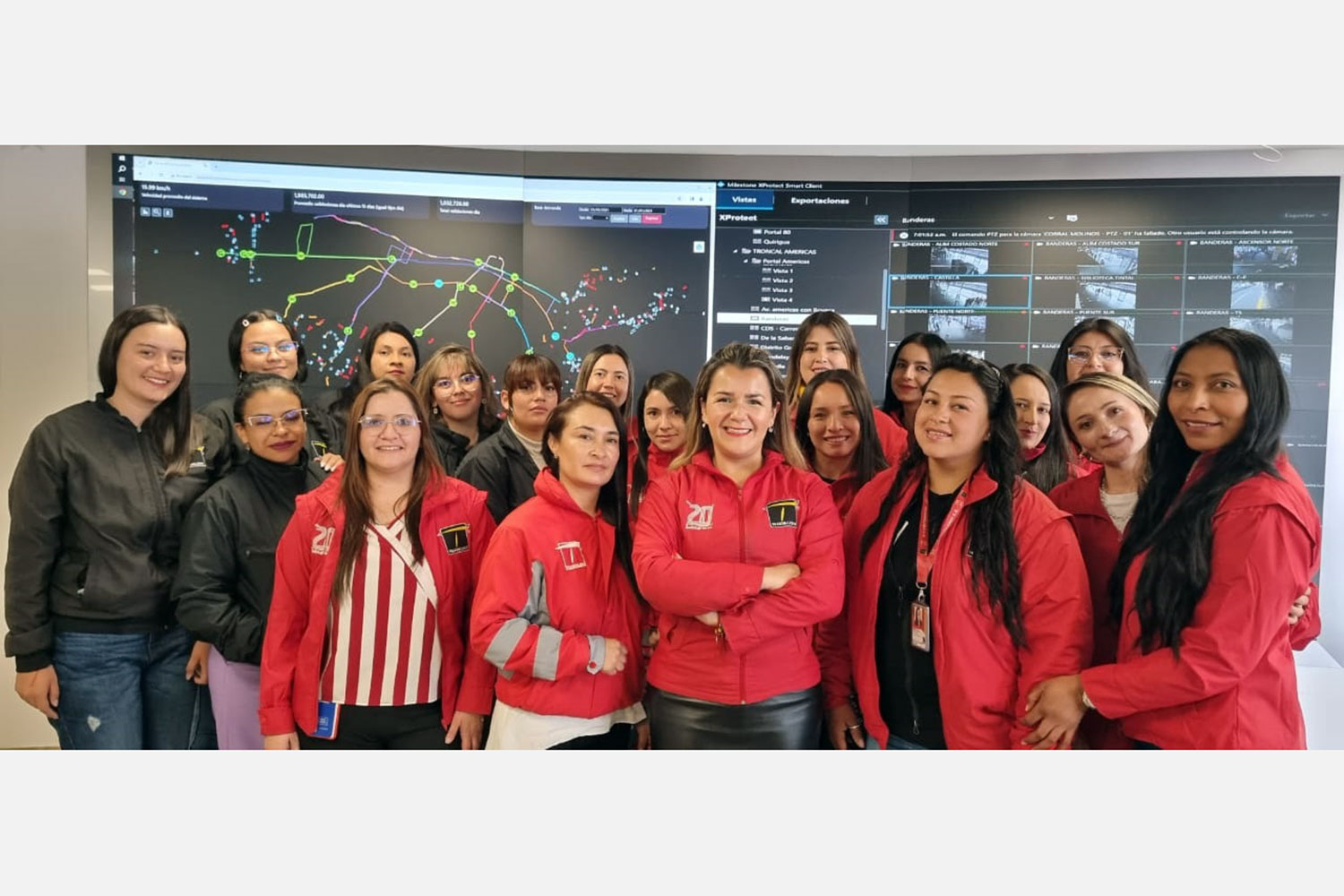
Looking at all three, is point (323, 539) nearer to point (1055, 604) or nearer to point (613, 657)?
point (613, 657)

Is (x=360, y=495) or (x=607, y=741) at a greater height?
(x=360, y=495)

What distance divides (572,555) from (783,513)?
611 mm

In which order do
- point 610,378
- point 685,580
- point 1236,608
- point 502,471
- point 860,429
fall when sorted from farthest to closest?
point 610,378 → point 502,471 → point 860,429 → point 685,580 → point 1236,608

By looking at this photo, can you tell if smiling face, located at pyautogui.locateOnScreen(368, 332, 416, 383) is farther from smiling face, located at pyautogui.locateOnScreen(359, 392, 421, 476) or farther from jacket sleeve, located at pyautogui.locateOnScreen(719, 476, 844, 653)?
jacket sleeve, located at pyautogui.locateOnScreen(719, 476, 844, 653)

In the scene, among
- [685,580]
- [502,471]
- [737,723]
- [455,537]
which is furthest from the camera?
[502,471]

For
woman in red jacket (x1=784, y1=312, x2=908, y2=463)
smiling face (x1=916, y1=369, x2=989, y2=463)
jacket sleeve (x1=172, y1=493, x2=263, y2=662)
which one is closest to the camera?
smiling face (x1=916, y1=369, x2=989, y2=463)

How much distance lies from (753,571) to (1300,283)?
324cm

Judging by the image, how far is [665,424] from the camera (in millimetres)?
3057

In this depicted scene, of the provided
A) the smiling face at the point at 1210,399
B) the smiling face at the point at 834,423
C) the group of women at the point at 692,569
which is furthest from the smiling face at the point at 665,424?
the smiling face at the point at 1210,399

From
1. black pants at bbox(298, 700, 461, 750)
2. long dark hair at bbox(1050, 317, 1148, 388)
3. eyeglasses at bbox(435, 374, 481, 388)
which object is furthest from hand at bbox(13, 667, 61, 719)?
long dark hair at bbox(1050, 317, 1148, 388)

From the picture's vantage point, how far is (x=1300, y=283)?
4035 mm

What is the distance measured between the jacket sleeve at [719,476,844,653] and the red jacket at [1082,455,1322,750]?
0.67m

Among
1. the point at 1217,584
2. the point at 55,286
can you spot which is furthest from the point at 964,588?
the point at 55,286

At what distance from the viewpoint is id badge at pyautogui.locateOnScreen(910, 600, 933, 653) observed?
238cm
